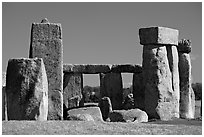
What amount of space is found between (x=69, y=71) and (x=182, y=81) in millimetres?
5734

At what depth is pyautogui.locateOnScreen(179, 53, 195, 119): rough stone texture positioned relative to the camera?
64.8ft

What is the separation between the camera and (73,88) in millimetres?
25094

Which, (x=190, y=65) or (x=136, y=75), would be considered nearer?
(x=190, y=65)

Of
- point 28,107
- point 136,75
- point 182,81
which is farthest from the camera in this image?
point 136,75

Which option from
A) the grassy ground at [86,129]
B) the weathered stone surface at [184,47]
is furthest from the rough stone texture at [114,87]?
the grassy ground at [86,129]

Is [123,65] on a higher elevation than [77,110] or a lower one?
higher

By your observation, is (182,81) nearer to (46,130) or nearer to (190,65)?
(190,65)

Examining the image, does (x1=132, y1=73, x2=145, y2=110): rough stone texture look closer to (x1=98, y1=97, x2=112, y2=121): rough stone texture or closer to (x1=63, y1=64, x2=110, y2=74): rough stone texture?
(x1=98, y1=97, x2=112, y2=121): rough stone texture

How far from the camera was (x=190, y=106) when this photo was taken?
A: 2003 cm

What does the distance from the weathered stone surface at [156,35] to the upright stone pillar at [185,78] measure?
213 centimetres

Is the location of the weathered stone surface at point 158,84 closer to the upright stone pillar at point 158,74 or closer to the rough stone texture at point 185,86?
the upright stone pillar at point 158,74

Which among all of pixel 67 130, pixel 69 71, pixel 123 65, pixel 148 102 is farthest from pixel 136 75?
pixel 67 130

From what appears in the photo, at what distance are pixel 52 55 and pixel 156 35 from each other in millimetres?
3889

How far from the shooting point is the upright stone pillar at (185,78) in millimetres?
19781
